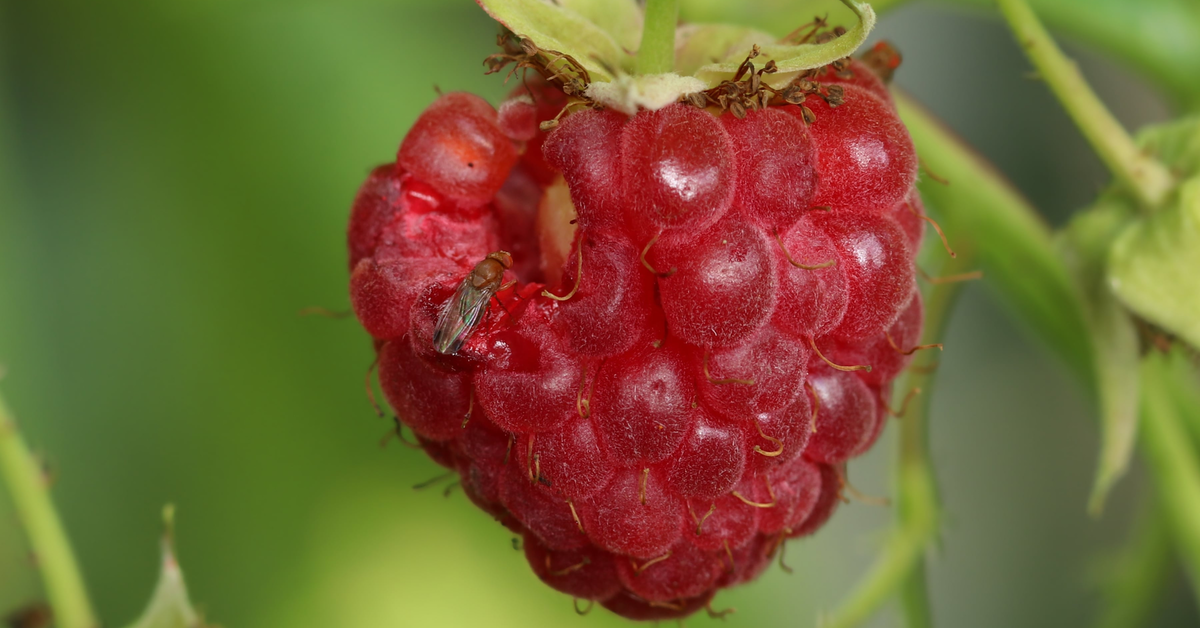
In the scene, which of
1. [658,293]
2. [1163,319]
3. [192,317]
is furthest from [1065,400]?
[658,293]

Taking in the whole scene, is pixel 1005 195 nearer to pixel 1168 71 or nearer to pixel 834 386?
pixel 1168 71

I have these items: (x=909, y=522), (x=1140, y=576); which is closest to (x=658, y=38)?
(x=909, y=522)

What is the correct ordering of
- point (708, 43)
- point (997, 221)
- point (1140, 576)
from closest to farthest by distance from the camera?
1. point (708, 43)
2. point (997, 221)
3. point (1140, 576)

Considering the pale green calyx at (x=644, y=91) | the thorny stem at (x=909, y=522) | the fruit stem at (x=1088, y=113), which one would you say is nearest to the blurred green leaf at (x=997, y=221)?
the thorny stem at (x=909, y=522)

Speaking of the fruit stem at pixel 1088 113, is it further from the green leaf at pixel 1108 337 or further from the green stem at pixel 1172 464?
the green stem at pixel 1172 464

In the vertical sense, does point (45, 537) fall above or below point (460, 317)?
below

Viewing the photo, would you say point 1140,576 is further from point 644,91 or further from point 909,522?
point 644,91
